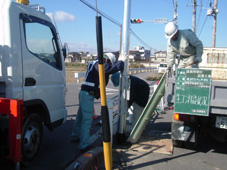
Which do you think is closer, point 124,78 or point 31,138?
point 31,138

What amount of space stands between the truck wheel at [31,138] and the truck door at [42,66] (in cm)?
31

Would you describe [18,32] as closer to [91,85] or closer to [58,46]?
[58,46]

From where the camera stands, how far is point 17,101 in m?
2.95

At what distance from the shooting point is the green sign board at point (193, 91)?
3.75 m

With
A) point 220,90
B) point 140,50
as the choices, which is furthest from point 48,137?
point 140,50

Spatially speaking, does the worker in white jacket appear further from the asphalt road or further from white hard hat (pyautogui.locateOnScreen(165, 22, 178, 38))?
the asphalt road

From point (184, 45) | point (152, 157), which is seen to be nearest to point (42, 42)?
point (152, 157)

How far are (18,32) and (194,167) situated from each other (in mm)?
3615

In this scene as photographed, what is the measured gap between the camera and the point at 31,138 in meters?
3.73

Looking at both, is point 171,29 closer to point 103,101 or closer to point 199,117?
point 199,117

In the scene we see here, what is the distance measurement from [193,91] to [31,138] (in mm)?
2799

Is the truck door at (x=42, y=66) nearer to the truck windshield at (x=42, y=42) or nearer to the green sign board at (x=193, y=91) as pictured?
the truck windshield at (x=42, y=42)

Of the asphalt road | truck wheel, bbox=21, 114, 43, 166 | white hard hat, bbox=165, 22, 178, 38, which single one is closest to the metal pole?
the asphalt road

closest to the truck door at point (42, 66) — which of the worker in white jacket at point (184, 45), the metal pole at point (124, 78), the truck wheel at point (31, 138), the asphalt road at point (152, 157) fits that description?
the truck wheel at point (31, 138)
